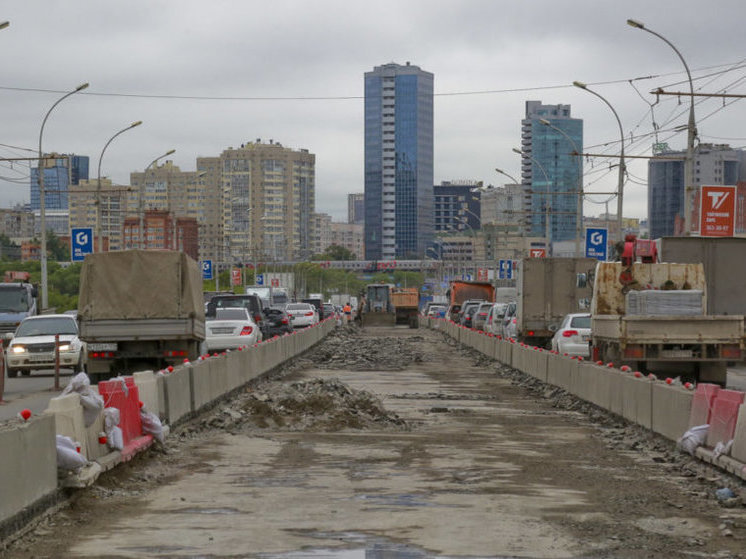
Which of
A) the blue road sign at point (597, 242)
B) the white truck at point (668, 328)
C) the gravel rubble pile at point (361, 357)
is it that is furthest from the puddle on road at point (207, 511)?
the blue road sign at point (597, 242)

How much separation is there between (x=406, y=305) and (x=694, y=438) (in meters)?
76.3

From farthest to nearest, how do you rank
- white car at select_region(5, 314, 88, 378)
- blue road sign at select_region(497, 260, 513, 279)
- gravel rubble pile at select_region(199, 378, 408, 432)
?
A: blue road sign at select_region(497, 260, 513, 279) < white car at select_region(5, 314, 88, 378) < gravel rubble pile at select_region(199, 378, 408, 432)

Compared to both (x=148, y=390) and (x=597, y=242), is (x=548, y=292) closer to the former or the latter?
(x=597, y=242)

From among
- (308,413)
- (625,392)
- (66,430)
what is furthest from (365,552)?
(625,392)

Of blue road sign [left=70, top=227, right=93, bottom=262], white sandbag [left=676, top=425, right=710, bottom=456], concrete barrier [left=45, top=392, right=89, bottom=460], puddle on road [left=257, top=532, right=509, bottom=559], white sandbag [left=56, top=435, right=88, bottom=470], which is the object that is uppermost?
blue road sign [left=70, top=227, right=93, bottom=262]

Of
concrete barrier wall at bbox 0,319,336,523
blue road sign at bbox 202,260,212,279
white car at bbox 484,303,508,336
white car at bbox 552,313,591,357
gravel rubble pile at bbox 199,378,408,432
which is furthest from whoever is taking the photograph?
blue road sign at bbox 202,260,212,279

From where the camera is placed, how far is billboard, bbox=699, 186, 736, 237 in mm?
40531

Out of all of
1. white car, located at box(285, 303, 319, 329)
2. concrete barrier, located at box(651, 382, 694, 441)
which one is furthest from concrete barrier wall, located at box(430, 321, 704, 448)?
white car, located at box(285, 303, 319, 329)

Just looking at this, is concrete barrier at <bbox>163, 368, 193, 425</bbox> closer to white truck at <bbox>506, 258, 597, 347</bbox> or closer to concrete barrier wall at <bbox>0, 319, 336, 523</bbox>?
concrete barrier wall at <bbox>0, 319, 336, 523</bbox>

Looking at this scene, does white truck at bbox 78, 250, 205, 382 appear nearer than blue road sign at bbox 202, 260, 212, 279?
Yes

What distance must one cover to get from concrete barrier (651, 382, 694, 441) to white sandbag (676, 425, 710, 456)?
0.62 meters

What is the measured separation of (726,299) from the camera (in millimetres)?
31234

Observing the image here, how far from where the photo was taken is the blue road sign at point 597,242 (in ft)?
167

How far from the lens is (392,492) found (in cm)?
1184
